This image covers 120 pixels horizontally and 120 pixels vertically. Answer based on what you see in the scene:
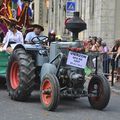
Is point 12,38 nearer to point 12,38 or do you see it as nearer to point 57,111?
point 12,38

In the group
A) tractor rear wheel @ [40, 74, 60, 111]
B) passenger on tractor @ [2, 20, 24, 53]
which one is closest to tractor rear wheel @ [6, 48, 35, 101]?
tractor rear wheel @ [40, 74, 60, 111]

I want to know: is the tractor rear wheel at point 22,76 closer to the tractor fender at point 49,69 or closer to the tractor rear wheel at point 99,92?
the tractor fender at point 49,69

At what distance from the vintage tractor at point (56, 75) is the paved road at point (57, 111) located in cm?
22

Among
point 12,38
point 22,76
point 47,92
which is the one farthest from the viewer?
point 12,38

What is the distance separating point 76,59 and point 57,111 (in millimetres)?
1170

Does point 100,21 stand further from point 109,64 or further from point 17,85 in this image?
point 17,85

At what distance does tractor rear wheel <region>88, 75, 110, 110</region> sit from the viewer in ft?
36.6

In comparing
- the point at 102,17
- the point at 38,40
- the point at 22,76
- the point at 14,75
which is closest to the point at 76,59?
the point at 22,76

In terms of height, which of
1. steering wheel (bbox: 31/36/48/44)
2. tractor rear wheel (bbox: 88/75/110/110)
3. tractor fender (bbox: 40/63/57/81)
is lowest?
tractor rear wheel (bbox: 88/75/110/110)

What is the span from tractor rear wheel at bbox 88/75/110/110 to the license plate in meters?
0.52

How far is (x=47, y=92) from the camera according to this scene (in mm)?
11047

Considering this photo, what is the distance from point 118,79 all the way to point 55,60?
21.0 ft

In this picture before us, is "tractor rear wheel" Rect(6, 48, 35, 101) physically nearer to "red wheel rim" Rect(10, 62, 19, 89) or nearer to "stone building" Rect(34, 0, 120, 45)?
"red wheel rim" Rect(10, 62, 19, 89)

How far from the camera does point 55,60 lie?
1155 cm
